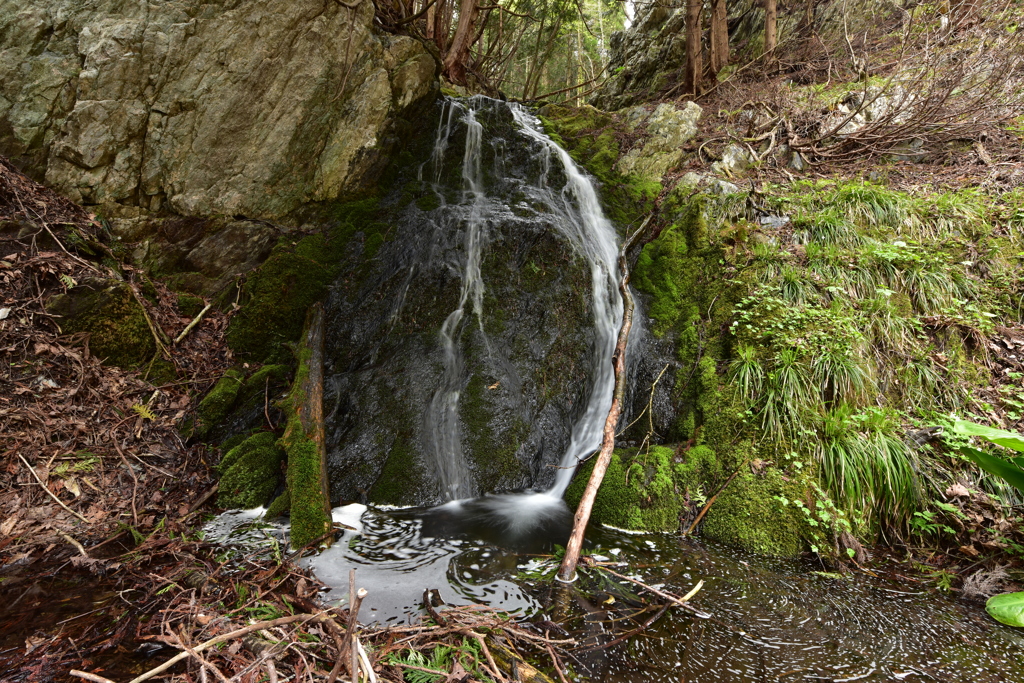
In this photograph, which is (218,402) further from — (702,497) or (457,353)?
(702,497)

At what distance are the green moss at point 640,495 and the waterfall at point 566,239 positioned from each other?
1.38 feet

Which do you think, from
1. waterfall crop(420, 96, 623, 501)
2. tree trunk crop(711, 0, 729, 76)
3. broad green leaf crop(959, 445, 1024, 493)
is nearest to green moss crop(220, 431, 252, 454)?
waterfall crop(420, 96, 623, 501)

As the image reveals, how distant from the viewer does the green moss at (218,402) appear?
4.19 metres

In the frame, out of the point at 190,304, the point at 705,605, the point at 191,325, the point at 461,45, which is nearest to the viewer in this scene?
the point at 705,605

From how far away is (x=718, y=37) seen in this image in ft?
31.4

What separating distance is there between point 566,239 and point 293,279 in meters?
3.41

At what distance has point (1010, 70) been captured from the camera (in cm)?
614

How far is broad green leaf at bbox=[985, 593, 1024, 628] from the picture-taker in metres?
2.35

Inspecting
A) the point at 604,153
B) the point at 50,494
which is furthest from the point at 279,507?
the point at 604,153

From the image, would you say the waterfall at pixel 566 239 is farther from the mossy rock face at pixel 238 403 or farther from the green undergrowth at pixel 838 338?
the mossy rock face at pixel 238 403

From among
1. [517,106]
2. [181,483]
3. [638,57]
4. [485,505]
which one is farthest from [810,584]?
[638,57]

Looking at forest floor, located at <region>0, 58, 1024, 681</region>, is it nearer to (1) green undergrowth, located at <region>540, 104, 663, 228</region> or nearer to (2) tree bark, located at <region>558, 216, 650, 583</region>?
(2) tree bark, located at <region>558, 216, 650, 583</region>

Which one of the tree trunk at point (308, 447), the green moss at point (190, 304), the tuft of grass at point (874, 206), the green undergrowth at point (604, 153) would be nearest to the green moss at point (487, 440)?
the tree trunk at point (308, 447)

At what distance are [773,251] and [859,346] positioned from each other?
1.46m
